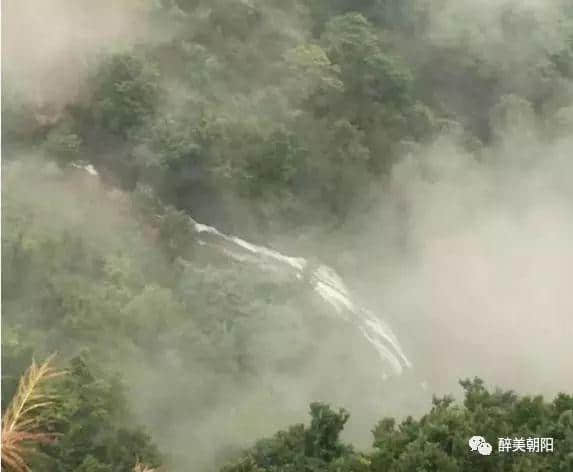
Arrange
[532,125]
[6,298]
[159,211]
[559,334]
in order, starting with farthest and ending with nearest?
[532,125]
[559,334]
[159,211]
[6,298]

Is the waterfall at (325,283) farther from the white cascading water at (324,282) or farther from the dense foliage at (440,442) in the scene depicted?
the dense foliage at (440,442)

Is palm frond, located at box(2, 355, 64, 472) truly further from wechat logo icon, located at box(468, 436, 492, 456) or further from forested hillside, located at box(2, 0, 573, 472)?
wechat logo icon, located at box(468, 436, 492, 456)

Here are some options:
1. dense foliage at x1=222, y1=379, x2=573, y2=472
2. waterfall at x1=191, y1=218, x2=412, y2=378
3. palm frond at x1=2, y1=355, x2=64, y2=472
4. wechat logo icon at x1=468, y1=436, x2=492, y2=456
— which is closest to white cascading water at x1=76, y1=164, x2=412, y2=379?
waterfall at x1=191, y1=218, x2=412, y2=378

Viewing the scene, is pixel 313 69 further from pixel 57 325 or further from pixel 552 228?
pixel 57 325

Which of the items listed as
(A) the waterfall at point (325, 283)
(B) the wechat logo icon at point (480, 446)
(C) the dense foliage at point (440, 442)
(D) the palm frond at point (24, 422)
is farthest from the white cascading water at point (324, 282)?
(D) the palm frond at point (24, 422)

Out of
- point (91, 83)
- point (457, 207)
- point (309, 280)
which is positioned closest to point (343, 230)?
point (309, 280)
